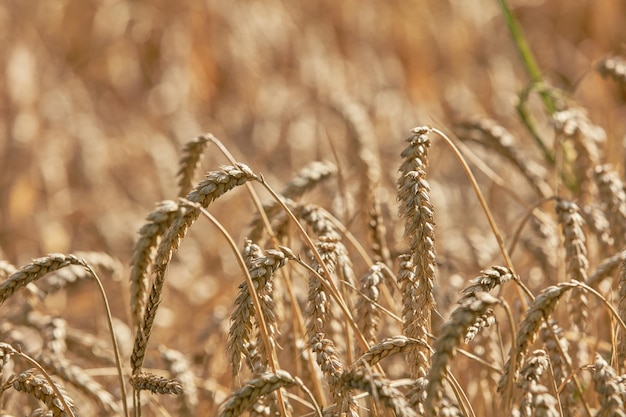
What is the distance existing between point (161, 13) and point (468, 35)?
229 cm

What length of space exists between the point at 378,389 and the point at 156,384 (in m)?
0.40

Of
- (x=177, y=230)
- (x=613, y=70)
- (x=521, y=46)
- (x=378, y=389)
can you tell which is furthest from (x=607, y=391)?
(x=521, y=46)

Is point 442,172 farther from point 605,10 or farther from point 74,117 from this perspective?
point 74,117

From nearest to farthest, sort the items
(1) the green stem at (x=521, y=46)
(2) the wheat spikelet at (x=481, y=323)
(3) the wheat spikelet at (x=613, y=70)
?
1. (2) the wheat spikelet at (x=481, y=323)
2. (3) the wheat spikelet at (x=613, y=70)
3. (1) the green stem at (x=521, y=46)

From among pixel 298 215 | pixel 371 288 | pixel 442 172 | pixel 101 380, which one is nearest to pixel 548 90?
pixel 298 215

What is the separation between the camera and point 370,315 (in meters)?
1.74

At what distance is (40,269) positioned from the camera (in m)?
1.50

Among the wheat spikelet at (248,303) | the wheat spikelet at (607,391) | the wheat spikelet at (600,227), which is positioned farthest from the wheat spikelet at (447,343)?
the wheat spikelet at (600,227)

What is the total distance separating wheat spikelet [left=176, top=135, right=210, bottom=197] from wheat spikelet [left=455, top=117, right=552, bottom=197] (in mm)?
1090

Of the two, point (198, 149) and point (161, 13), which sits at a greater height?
point (161, 13)

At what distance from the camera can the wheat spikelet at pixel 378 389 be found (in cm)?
132

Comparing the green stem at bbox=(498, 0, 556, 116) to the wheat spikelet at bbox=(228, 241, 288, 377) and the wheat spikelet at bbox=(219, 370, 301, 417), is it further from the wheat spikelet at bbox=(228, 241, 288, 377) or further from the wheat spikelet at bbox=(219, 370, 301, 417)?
the wheat spikelet at bbox=(219, 370, 301, 417)

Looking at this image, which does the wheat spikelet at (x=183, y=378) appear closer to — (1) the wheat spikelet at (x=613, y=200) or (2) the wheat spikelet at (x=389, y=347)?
(2) the wheat spikelet at (x=389, y=347)

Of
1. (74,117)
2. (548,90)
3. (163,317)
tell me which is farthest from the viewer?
(74,117)
